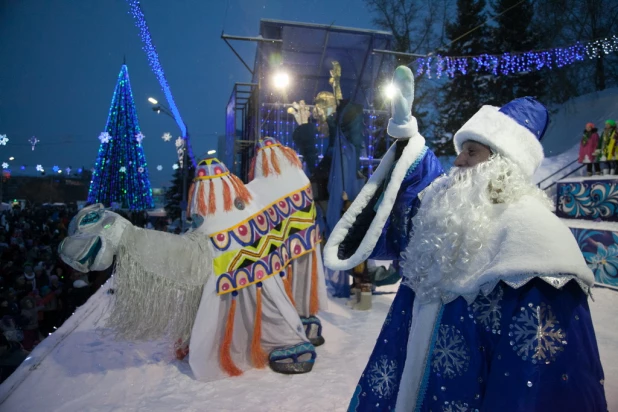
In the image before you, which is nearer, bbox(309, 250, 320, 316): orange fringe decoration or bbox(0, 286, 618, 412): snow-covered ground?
bbox(0, 286, 618, 412): snow-covered ground

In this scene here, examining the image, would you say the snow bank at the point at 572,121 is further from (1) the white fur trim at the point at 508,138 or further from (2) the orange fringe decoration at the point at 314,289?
(1) the white fur trim at the point at 508,138

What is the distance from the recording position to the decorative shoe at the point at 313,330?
421 centimetres

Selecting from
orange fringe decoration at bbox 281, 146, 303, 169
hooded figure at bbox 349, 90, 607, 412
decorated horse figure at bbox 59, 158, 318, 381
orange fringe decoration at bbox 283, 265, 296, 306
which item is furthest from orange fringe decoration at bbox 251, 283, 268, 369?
hooded figure at bbox 349, 90, 607, 412

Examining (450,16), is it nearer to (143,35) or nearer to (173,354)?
(143,35)

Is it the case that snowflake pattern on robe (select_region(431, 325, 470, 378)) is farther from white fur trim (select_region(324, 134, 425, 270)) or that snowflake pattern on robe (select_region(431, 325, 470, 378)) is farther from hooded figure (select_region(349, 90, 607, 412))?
white fur trim (select_region(324, 134, 425, 270))

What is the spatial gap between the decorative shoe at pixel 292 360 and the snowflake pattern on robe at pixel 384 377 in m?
2.00

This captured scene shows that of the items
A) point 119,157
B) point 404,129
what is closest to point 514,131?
point 404,129

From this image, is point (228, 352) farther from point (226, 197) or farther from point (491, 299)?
point (491, 299)

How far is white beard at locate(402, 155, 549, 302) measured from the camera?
1.41 meters

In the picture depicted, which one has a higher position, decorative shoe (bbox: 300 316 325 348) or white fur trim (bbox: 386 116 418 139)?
white fur trim (bbox: 386 116 418 139)

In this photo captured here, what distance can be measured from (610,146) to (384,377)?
9381 millimetres

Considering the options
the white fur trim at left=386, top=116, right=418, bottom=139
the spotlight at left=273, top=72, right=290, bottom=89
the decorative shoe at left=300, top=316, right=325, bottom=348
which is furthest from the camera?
the spotlight at left=273, top=72, right=290, bottom=89

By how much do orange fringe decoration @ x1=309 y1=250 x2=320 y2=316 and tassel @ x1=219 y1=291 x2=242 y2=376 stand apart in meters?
1.01

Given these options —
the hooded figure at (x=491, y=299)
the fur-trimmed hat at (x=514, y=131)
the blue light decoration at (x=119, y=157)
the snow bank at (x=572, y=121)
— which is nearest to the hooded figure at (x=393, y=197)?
the hooded figure at (x=491, y=299)
